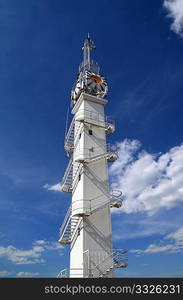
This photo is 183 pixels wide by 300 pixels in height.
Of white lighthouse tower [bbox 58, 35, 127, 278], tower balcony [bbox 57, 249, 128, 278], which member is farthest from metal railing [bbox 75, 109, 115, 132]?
tower balcony [bbox 57, 249, 128, 278]

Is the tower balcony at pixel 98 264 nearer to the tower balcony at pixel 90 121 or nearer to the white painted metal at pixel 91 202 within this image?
the white painted metal at pixel 91 202

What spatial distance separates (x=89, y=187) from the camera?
73.3ft

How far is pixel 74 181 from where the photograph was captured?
24484 millimetres

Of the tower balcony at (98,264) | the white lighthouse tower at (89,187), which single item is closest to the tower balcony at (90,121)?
the white lighthouse tower at (89,187)

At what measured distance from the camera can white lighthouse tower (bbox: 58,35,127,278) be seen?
64.0 ft

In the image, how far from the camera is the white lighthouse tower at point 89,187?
768 inches

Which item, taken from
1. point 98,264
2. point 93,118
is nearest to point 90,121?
point 93,118

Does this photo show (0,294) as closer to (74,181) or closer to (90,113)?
(74,181)

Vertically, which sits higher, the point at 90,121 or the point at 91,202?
the point at 90,121

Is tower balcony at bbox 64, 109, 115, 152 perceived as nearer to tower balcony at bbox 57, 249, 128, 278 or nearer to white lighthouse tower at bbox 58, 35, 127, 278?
white lighthouse tower at bbox 58, 35, 127, 278

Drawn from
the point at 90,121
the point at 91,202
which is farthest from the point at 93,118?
the point at 91,202

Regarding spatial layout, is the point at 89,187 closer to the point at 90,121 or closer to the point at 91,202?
the point at 91,202

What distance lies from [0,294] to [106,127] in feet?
66.4

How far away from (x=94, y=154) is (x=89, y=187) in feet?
11.9
